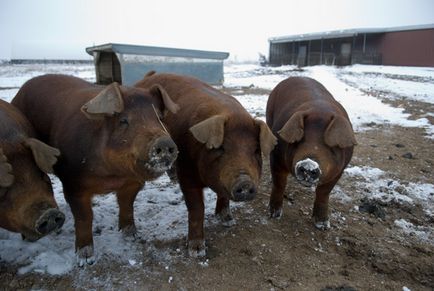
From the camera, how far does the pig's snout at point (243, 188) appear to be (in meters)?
3.19

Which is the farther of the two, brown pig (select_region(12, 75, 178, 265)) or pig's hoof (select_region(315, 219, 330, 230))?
pig's hoof (select_region(315, 219, 330, 230))

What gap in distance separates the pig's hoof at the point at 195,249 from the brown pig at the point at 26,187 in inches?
56.1

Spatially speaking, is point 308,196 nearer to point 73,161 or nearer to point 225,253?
point 225,253

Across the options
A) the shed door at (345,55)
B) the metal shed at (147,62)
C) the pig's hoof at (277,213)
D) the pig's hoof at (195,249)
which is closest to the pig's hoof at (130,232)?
the pig's hoof at (195,249)

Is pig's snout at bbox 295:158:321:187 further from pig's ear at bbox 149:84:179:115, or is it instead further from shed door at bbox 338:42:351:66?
shed door at bbox 338:42:351:66

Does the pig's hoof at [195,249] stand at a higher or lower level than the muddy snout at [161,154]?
lower

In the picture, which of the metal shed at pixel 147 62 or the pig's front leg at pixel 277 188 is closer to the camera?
the pig's front leg at pixel 277 188

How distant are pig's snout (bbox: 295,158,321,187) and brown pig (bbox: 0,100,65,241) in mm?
2369

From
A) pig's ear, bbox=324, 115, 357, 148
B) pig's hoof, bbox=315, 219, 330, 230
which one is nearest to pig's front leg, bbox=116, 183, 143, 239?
pig's ear, bbox=324, 115, 357, 148

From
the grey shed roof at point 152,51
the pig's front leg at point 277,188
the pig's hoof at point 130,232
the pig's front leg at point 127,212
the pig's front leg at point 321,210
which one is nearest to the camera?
the pig's front leg at point 127,212

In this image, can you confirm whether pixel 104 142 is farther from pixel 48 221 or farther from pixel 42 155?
pixel 48 221

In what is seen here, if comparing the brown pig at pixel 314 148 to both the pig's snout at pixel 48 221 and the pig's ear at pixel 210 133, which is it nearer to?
the pig's ear at pixel 210 133

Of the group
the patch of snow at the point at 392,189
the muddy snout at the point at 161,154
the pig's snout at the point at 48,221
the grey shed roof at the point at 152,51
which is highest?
the grey shed roof at the point at 152,51

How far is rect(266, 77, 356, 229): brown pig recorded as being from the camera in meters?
3.81
